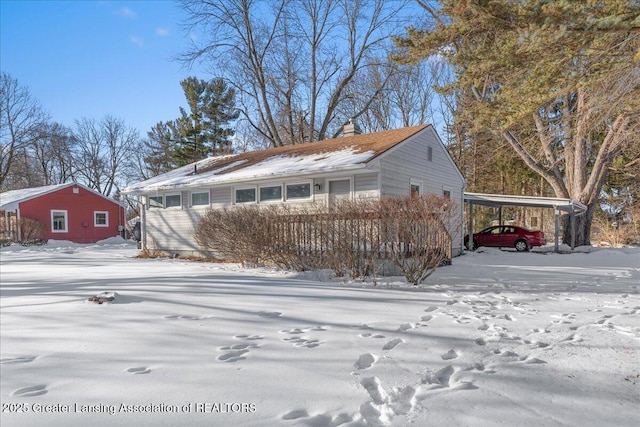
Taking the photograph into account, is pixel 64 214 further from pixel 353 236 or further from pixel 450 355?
pixel 450 355

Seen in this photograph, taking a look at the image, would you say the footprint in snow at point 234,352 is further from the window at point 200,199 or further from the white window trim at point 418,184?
the window at point 200,199

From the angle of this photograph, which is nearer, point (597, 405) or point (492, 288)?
point (597, 405)

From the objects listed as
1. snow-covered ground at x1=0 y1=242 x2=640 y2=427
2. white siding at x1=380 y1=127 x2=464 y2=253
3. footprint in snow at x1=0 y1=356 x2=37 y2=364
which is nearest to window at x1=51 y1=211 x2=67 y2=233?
snow-covered ground at x1=0 y1=242 x2=640 y2=427

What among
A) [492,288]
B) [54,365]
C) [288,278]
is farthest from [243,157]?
[54,365]

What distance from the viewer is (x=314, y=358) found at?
120 inches

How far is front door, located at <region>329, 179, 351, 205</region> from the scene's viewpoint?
1081 cm

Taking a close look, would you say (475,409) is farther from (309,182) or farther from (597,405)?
(309,182)

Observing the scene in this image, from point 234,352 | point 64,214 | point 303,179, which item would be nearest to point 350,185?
point 303,179

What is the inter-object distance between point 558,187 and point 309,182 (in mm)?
14015

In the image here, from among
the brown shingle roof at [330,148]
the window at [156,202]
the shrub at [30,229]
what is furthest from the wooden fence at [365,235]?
the shrub at [30,229]

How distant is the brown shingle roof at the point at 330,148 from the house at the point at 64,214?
12.9m

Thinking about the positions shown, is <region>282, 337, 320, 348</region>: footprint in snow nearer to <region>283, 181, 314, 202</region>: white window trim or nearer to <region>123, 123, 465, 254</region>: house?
<region>123, 123, 465, 254</region>: house

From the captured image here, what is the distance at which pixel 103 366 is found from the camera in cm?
290

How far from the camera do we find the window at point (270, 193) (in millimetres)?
11859
